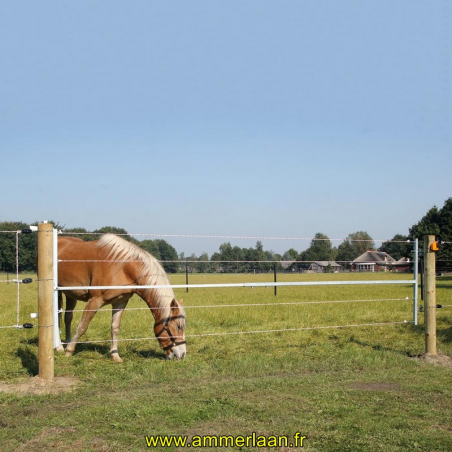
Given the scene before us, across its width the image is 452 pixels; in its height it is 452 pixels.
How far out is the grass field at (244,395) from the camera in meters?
3.41

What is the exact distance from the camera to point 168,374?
5445 millimetres

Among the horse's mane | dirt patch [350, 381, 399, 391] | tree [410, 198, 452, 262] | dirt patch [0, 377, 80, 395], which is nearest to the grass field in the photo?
dirt patch [350, 381, 399, 391]

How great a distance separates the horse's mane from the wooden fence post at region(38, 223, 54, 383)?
5.55 feet

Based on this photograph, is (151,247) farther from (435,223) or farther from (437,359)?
(435,223)

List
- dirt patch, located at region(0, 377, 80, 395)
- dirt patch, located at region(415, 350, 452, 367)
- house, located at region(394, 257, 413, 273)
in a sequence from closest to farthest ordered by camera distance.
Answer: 1. dirt patch, located at region(0, 377, 80, 395)
2. dirt patch, located at region(415, 350, 452, 367)
3. house, located at region(394, 257, 413, 273)

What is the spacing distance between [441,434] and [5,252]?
668cm

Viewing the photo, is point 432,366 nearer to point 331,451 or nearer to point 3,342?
point 331,451

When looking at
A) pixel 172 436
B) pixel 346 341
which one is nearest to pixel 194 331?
pixel 346 341

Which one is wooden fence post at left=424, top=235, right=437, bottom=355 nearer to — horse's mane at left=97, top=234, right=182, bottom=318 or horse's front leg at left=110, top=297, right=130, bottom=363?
horse's mane at left=97, top=234, right=182, bottom=318

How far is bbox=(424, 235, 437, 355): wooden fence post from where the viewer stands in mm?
6453

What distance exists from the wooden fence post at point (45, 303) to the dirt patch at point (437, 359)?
4598mm

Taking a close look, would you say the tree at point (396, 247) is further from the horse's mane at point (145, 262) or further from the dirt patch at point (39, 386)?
the dirt patch at point (39, 386)

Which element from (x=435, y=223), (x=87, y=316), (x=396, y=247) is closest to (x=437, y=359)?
(x=87, y=316)

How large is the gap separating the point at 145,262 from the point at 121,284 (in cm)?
45
